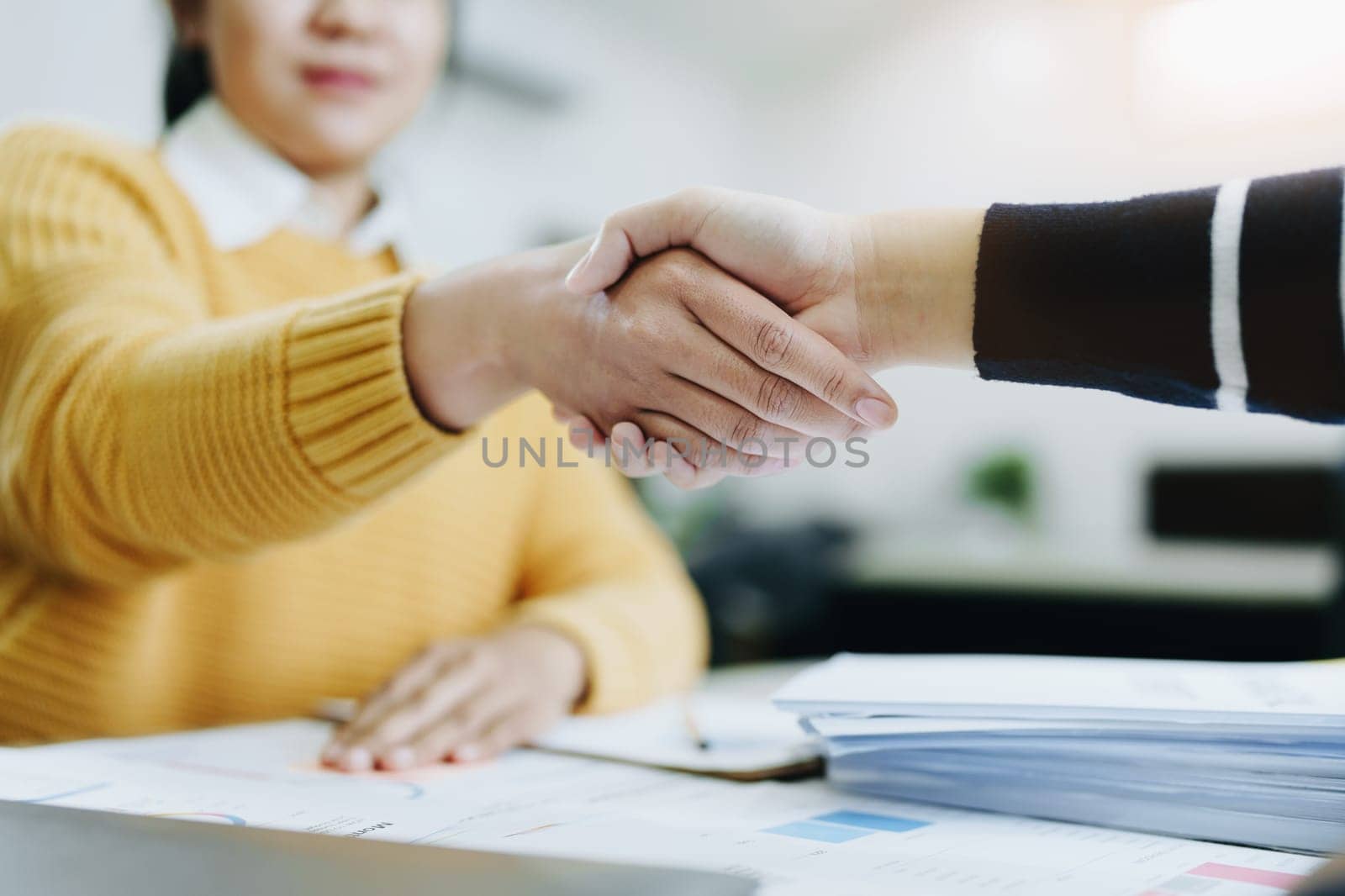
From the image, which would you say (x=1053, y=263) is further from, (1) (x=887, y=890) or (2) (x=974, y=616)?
(2) (x=974, y=616)

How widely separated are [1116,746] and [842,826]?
0.13 metres

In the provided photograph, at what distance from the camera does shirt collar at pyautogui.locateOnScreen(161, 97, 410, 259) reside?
85 cm

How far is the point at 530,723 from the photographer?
646mm

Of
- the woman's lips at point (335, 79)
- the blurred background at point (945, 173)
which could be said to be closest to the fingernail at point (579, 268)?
the woman's lips at point (335, 79)

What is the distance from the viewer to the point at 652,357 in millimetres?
543

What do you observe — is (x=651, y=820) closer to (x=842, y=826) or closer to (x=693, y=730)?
(x=842, y=826)

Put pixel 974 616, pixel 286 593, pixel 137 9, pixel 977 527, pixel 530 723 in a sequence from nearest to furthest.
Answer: pixel 530 723 → pixel 286 593 → pixel 137 9 → pixel 974 616 → pixel 977 527

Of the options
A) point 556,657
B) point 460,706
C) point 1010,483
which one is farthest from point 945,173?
point 460,706

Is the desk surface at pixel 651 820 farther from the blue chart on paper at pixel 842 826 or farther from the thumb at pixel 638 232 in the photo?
the thumb at pixel 638 232

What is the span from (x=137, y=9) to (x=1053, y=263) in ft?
4.94

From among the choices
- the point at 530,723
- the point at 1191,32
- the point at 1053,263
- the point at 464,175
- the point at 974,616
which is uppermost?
the point at 1191,32

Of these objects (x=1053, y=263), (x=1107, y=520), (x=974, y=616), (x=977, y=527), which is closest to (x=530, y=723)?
(x=1053, y=263)

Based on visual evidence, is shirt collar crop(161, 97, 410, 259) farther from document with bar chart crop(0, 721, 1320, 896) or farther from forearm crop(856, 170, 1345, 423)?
forearm crop(856, 170, 1345, 423)

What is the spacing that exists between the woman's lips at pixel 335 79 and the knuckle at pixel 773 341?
0.53m
